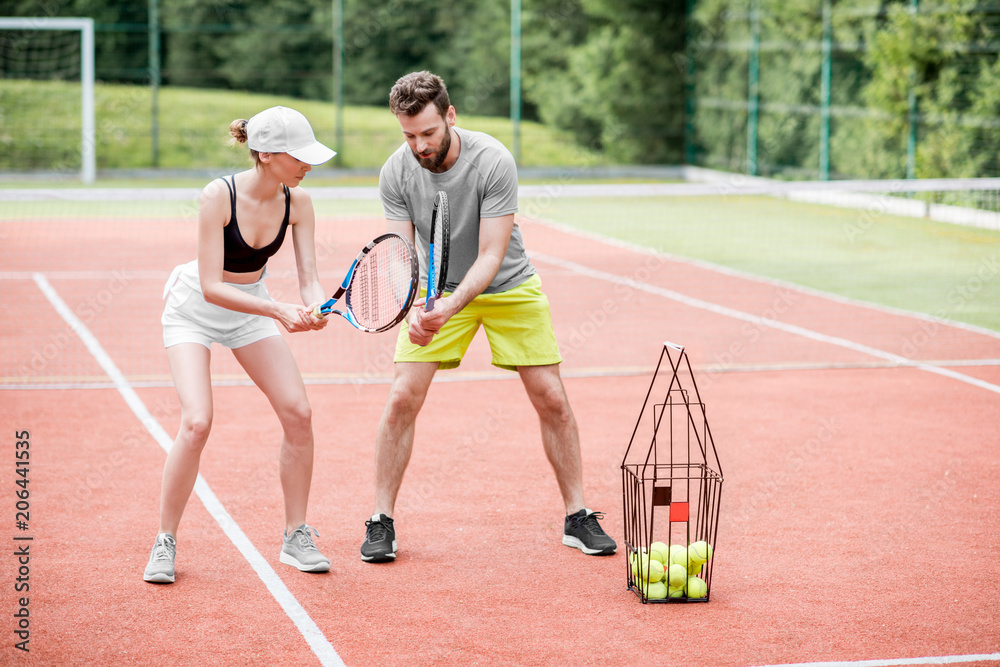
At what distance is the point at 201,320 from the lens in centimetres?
467

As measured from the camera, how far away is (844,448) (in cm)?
672

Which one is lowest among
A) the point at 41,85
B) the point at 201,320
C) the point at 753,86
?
the point at 201,320

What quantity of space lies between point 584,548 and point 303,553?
4.00 feet

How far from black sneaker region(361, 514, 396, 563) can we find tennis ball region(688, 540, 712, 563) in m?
1.28

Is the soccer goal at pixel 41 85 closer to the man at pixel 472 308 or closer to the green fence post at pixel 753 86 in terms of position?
the green fence post at pixel 753 86

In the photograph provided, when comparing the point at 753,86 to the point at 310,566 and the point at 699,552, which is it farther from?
the point at 310,566

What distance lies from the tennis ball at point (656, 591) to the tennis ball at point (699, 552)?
0.17 meters

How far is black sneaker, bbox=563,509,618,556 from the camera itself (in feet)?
16.4

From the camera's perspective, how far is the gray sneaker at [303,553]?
473 cm

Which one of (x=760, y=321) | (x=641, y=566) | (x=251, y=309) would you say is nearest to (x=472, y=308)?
(x=251, y=309)

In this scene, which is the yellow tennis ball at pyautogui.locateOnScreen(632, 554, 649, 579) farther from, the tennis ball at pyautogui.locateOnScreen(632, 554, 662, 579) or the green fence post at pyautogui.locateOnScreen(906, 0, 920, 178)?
the green fence post at pyautogui.locateOnScreen(906, 0, 920, 178)

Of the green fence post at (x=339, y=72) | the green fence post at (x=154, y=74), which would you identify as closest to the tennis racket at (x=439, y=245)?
Result: the green fence post at (x=339, y=72)

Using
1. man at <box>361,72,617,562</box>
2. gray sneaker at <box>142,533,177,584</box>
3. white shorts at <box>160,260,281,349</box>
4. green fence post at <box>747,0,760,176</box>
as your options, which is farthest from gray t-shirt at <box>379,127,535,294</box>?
green fence post at <box>747,0,760,176</box>

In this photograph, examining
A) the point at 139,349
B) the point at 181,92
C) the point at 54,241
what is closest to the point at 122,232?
the point at 54,241
